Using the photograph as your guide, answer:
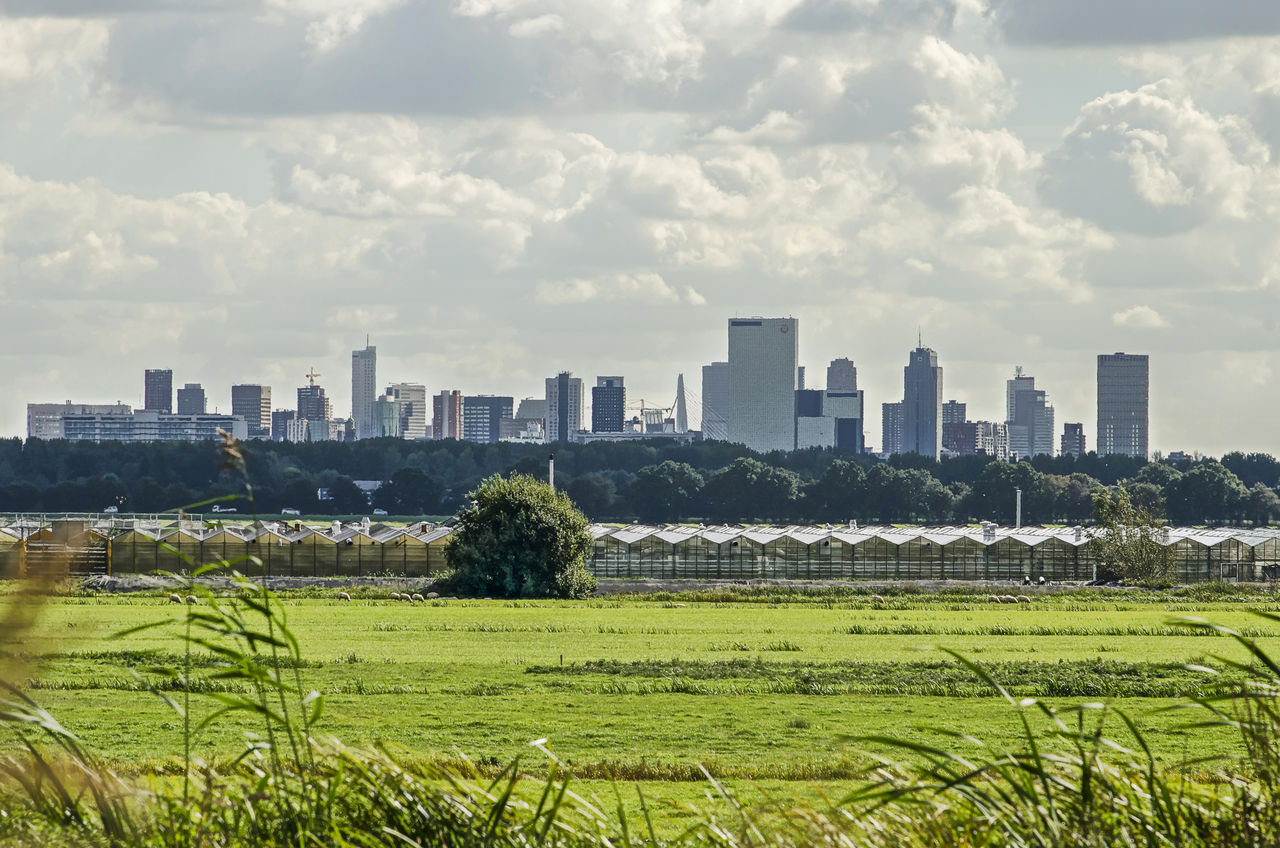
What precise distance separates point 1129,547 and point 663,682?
56.6 metres

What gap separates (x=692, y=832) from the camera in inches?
329

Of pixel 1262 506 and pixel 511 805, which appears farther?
pixel 1262 506

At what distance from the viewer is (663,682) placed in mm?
31766

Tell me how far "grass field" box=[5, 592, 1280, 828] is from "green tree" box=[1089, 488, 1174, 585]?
23.8m

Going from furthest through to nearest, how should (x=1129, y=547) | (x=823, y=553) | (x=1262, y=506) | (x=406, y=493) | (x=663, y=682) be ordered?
(x=1262, y=506) → (x=406, y=493) → (x=823, y=553) → (x=1129, y=547) → (x=663, y=682)

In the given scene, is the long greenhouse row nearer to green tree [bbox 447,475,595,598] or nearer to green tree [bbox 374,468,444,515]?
green tree [bbox 447,475,595,598]

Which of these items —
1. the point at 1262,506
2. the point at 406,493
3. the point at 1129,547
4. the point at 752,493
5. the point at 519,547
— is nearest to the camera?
the point at 519,547

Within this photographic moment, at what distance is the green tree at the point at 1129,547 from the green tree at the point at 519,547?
96.9 ft

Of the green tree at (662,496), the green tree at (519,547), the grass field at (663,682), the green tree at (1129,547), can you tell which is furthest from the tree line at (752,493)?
the grass field at (663,682)

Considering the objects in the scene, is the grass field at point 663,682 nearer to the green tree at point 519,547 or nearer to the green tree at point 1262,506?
the green tree at point 519,547

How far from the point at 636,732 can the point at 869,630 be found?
25399mm

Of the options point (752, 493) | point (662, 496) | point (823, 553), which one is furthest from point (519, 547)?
point (752, 493)

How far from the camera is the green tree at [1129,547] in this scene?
81688 millimetres

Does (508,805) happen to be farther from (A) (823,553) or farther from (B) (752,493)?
(B) (752,493)
